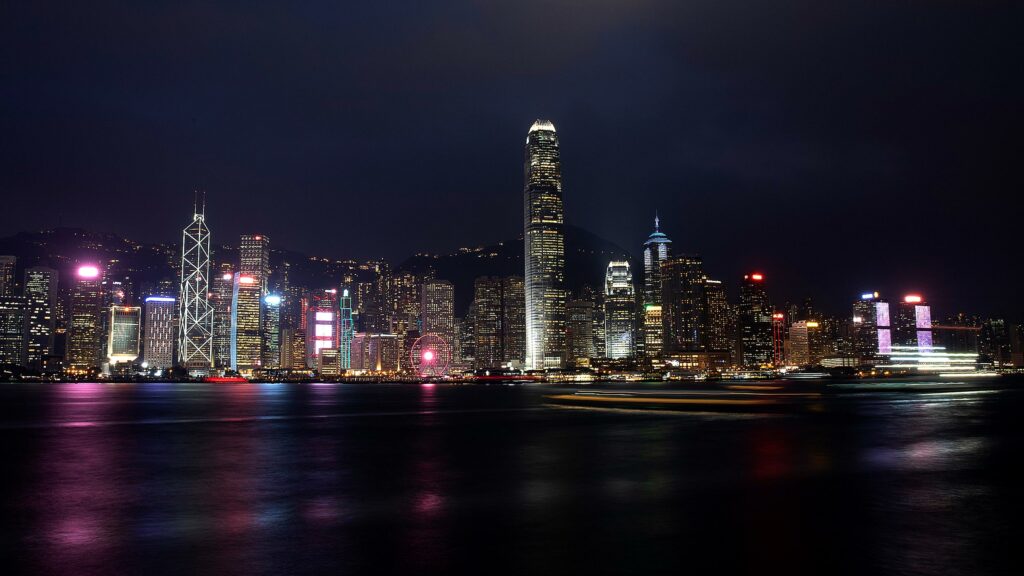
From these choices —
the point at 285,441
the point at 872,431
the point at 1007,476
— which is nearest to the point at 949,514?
the point at 1007,476

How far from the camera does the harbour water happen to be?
37.1 ft

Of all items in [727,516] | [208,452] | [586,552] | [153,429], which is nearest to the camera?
[586,552]

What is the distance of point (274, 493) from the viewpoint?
1820 centimetres

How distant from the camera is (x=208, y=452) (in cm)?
2816

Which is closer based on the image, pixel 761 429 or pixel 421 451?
pixel 421 451

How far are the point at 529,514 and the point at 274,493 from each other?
6.78 metres

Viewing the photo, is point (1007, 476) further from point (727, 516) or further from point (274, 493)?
point (274, 493)

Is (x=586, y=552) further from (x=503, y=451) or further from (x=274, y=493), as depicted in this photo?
(x=503, y=451)

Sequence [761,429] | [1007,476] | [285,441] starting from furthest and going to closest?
1. [761,429]
2. [285,441]
3. [1007,476]

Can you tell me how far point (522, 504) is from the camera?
16250mm

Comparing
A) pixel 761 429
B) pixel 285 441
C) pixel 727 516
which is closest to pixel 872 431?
pixel 761 429

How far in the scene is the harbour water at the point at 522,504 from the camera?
446 inches

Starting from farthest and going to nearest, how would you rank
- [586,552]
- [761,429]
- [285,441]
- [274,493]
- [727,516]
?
[761,429], [285,441], [274,493], [727,516], [586,552]

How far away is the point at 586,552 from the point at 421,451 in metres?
17.4
